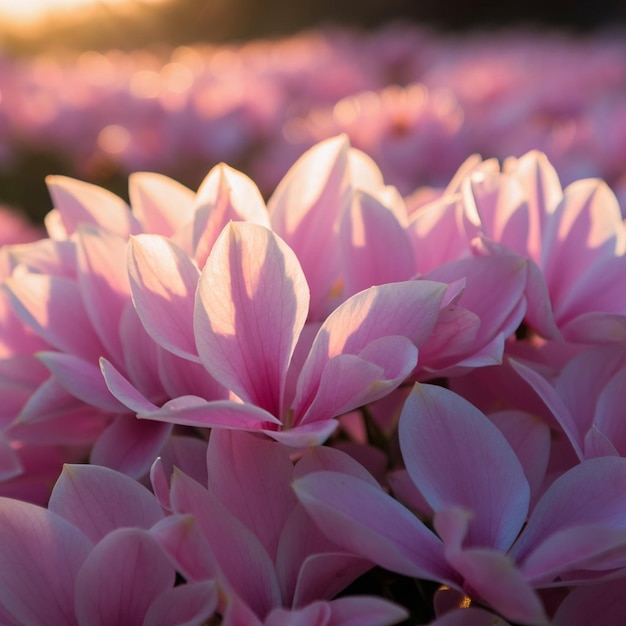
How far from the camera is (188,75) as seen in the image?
3.09 m

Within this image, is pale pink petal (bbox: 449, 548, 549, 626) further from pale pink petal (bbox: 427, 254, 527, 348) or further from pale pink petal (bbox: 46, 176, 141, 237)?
pale pink petal (bbox: 46, 176, 141, 237)

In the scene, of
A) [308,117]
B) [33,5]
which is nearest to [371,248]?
[308,117]

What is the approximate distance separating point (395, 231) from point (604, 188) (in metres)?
0.18

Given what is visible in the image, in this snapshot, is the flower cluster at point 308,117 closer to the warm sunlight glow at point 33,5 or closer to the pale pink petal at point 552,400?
the pale pink petal at point 552,400

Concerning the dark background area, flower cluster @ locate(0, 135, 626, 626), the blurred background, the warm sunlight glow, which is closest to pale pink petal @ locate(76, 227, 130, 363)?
flower cluster @ locate(0, 135, 626, 626)

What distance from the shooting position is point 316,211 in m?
0.60

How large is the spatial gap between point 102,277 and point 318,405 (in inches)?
7.1

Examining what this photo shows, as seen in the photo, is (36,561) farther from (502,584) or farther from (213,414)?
(502,584)

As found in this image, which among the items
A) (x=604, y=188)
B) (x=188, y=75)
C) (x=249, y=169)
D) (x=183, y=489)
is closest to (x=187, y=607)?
(x=183, y=489)

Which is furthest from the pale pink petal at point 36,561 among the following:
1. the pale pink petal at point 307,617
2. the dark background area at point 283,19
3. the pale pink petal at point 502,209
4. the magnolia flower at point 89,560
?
the dark background area at point 283,19

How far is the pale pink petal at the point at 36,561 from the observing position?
430 millimetres

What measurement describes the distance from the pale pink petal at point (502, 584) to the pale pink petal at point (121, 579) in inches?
5.5

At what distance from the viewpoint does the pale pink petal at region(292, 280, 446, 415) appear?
46 cm

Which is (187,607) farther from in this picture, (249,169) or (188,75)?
(188,75)
